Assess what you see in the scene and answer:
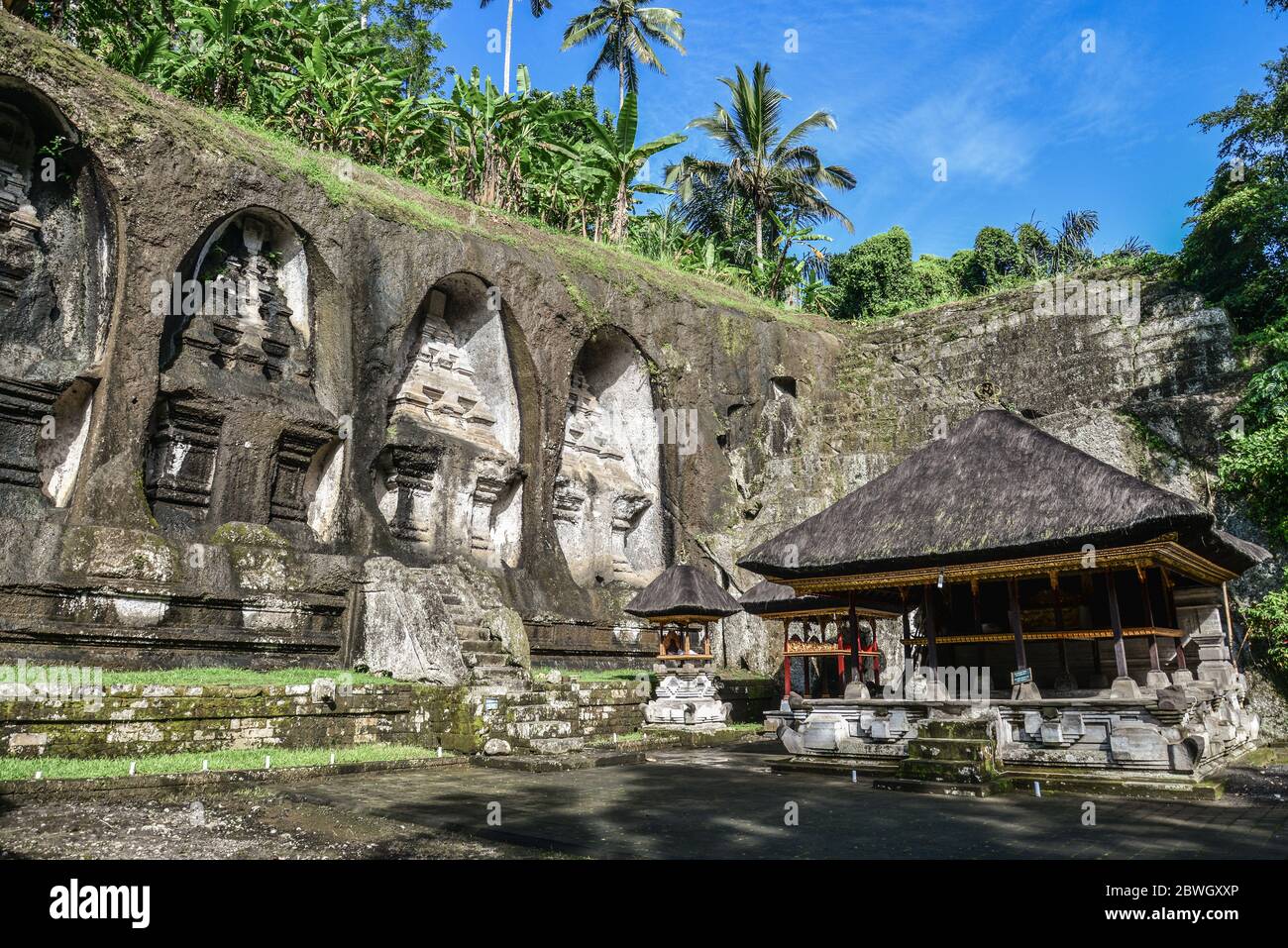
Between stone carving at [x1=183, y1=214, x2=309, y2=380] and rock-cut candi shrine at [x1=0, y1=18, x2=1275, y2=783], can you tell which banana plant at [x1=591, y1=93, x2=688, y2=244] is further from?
stone carving at [x1=183, y1=214, x2=309, y2=380]

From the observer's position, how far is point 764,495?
2130cm

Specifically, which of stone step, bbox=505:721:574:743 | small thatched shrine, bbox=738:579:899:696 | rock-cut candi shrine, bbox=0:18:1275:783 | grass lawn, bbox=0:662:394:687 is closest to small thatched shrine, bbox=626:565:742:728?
small thatched shrine, bbox=738:579:899:696

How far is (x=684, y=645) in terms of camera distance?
50.3ft

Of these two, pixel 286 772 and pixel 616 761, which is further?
pixel 616 761

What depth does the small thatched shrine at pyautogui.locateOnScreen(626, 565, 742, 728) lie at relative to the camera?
1420 centimetres

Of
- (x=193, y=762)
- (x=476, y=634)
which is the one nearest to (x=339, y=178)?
(x=476, y=634)

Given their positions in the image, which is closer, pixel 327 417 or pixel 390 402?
pixel 327 417

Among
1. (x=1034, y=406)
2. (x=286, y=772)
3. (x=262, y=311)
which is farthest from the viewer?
(x=1034, y=406)

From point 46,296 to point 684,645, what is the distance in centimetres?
1104

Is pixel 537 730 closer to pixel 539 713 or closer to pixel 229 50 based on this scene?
pixel 539 713

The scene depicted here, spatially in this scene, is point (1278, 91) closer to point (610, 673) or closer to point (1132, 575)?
point (1132, 575)

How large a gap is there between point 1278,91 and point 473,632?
1796 centimetres

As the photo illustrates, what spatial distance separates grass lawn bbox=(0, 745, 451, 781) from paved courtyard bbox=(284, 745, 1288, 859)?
690 mm

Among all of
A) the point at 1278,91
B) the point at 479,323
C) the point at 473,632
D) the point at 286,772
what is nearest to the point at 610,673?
the point at 473,632
